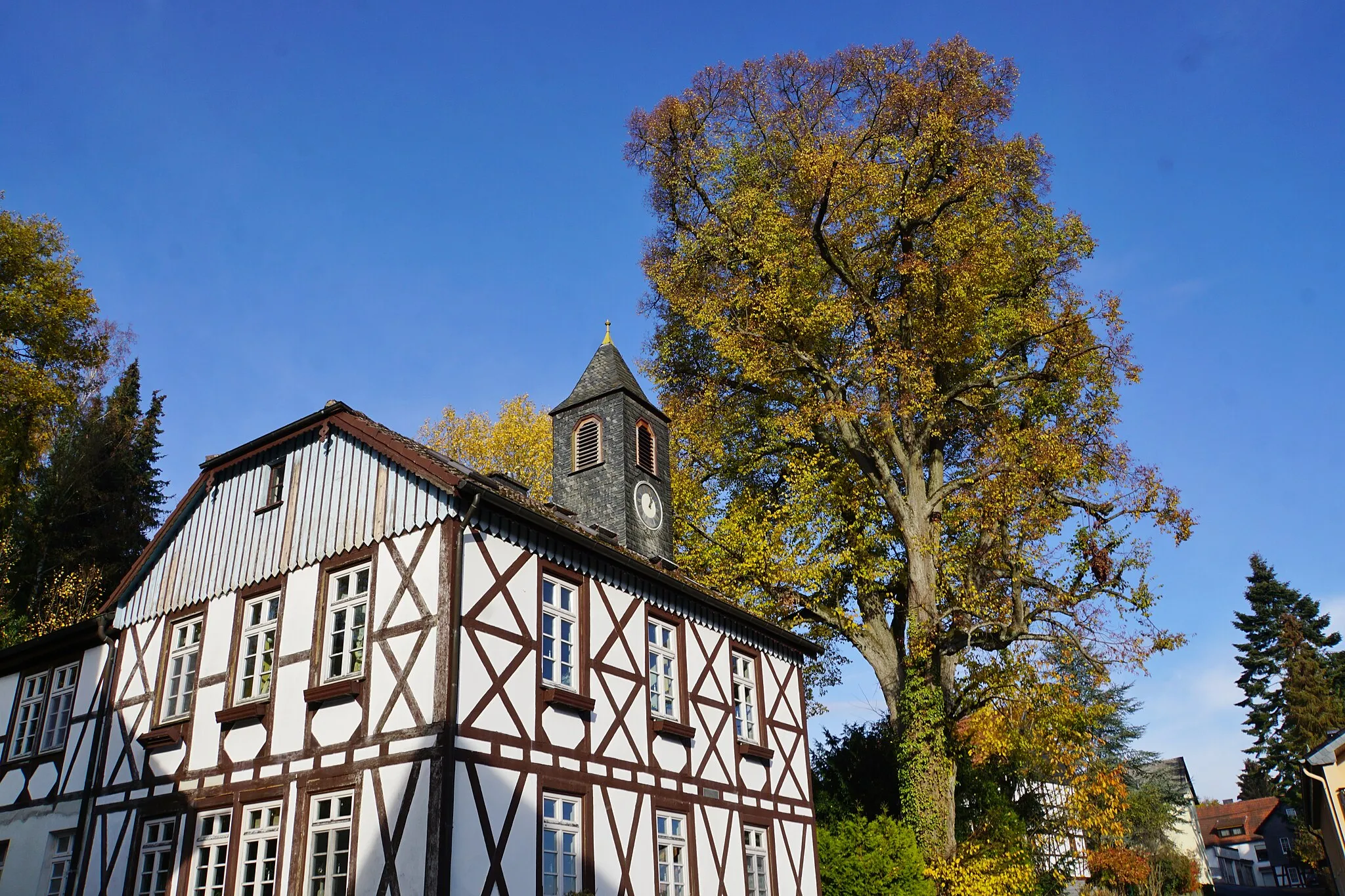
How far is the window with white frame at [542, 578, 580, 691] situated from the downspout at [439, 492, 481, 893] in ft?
5.39

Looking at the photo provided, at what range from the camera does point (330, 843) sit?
12.2m

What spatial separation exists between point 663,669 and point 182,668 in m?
7.44

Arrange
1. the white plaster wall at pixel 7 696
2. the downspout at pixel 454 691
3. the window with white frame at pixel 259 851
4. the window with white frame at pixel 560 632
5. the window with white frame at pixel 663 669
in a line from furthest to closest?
the white plaster wall at pixel 7 696 → the window with white frame at pixel 663 669 → the window with white frame at pixel 560 632 → the window with white frame at pixel 259 851 → the downspout at pixel 454 691

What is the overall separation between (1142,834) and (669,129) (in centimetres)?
3663

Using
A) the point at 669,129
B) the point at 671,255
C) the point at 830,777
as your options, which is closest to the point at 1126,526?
the point at 830,777

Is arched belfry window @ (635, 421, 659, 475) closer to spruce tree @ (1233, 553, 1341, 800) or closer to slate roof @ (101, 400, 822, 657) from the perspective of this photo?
slate roof @ (101, 400, 822, 657)

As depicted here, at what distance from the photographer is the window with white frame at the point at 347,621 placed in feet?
43.4

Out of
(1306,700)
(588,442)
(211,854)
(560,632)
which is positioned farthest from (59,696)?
(1306,700)

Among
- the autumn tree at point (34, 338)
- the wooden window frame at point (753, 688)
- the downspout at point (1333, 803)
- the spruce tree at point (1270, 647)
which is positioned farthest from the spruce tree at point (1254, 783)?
the autumn tree at point (34, 338)

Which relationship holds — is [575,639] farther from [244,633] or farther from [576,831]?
[244,633]

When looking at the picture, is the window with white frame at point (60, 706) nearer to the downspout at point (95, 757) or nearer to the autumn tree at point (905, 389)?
the downspout at point (95, 757)

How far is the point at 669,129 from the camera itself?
88.0 feet

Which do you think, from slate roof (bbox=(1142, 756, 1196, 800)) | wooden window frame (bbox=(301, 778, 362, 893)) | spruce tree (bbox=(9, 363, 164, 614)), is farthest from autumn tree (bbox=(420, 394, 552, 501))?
slate roof (bbox=(1142, 756, 1196, 800))

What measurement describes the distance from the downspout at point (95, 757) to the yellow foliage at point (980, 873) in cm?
1481
